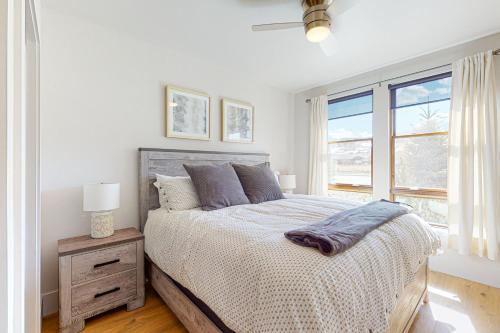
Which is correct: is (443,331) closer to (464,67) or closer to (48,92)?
(464,67)

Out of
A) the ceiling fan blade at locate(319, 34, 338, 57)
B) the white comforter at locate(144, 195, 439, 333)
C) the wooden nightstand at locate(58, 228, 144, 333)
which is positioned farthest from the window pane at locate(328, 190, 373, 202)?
the wooden nightstand at locate(58, 228, 144, 333)

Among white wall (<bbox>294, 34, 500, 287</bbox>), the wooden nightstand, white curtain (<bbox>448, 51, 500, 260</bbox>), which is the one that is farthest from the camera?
white wall (<bbox>294, 34, 500, 287</bbox>)

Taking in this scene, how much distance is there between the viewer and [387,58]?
2809 mm

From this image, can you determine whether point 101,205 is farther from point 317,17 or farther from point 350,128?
point 350,128

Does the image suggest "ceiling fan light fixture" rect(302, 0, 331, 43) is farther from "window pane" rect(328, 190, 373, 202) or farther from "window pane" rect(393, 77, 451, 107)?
"window pane" rect(328, 190, 373, 202)

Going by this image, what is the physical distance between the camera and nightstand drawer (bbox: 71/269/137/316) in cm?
165

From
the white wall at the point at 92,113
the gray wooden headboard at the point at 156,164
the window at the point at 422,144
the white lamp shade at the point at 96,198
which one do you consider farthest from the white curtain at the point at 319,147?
the white lamp shade at the point at 96,198

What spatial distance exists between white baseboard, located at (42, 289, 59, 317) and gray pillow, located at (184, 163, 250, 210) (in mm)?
1387

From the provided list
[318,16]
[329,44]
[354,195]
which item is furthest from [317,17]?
[354,195]

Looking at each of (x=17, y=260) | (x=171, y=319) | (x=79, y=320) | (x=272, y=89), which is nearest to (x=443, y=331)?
(x=171, y=319)

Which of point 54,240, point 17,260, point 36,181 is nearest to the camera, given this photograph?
point 17,260

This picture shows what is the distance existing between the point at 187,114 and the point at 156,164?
0.70m

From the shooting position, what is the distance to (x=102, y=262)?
1.75 metres

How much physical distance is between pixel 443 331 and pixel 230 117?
2882mm
